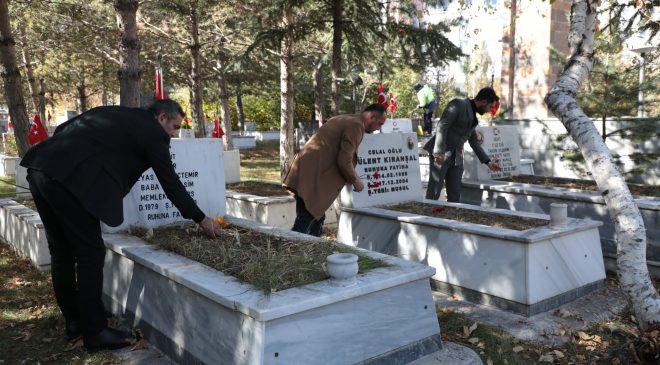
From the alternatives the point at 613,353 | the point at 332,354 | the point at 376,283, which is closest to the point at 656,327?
the point at 613,353

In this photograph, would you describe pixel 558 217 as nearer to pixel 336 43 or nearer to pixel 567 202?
pixel 567 202

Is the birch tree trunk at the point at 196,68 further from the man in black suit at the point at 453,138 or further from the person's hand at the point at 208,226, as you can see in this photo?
the person's hand at the point at 208,226

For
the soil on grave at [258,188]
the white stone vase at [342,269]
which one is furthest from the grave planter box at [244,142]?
the white stone vase at [342,269]

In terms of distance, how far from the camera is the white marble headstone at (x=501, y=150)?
860 cm

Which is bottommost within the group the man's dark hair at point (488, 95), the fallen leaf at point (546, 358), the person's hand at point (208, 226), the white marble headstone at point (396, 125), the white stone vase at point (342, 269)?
the fallen leaf at point (546, 358)

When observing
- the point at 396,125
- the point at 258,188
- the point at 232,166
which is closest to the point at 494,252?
the point at 258,188

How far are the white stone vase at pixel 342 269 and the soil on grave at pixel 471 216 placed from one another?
2.54 meters

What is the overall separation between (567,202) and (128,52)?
5.44 m

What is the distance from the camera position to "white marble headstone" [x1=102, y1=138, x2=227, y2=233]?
5.21 meters

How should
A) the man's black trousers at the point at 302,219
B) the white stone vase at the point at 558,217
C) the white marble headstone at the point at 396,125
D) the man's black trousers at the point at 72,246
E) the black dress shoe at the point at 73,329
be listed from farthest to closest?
the white marble headstone at the point at 396,125
the man's black trousers at the point at 302,219
the white stone vase at the point at 558,217
the black dress shoe at the point at 73,329
the man's black trousers at the point at 72,246

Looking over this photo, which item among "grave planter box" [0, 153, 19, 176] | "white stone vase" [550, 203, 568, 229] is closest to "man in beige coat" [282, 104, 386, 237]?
"white stone vase" [550, 203, 568, 229]

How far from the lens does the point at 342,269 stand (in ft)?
10.9

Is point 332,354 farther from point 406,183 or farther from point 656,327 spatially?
point 406,183

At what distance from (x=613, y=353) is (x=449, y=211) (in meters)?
2.63
